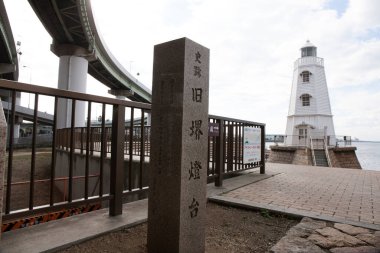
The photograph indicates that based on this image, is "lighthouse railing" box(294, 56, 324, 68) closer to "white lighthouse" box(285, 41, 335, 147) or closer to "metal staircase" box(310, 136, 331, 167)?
"white lighthouse" box(285, 41, 335, 147)

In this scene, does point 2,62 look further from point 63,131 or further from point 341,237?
point 341,237

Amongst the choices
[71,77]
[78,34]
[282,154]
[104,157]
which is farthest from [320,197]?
[282,154]

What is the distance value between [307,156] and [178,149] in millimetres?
23524

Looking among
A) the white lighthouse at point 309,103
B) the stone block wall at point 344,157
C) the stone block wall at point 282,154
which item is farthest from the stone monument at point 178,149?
the white lighthouse at point 309,103

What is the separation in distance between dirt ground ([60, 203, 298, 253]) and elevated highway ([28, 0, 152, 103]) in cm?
1514

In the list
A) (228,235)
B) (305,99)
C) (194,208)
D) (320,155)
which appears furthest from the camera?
(305,99)

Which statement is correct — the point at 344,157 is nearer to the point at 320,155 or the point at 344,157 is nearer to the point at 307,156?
the point at 320,155

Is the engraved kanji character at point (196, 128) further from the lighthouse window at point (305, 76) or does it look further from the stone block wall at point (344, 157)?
the lighthouse window at point (305, 76)

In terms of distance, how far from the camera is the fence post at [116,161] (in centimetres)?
349

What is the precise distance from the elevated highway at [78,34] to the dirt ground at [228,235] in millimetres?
15145

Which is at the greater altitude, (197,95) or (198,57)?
(198,57)

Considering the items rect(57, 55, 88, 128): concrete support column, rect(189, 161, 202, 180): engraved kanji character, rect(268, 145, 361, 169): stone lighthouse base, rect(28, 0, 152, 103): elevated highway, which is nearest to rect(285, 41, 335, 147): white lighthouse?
rect(268, 145, 361, 169): stone lighthouse base

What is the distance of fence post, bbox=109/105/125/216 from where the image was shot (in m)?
3.49

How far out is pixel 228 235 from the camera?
3.23 m
